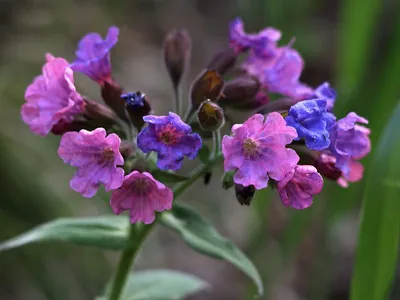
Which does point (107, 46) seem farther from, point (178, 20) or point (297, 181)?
point (178, 20)

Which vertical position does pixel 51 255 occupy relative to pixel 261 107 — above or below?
below

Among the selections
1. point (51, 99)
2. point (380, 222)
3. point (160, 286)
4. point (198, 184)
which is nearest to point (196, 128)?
point (51, 99)

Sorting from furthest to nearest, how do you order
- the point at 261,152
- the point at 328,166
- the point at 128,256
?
the point at 128,256, the point at 328,166, the point at 261,152

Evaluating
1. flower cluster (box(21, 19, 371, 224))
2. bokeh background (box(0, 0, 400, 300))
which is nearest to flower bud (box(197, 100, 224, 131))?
flower cluster (box(21, 19, 371, 224))

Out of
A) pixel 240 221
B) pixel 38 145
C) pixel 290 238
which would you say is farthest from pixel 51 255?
pixel 240 221

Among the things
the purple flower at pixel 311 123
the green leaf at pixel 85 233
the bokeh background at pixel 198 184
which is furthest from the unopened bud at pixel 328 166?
the bokeh background at pixel 198 184

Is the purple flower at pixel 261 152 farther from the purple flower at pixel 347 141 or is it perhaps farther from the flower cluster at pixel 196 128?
the purple flower at pixel 347 141

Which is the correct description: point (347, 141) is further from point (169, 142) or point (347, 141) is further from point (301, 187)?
point (169, 142)
